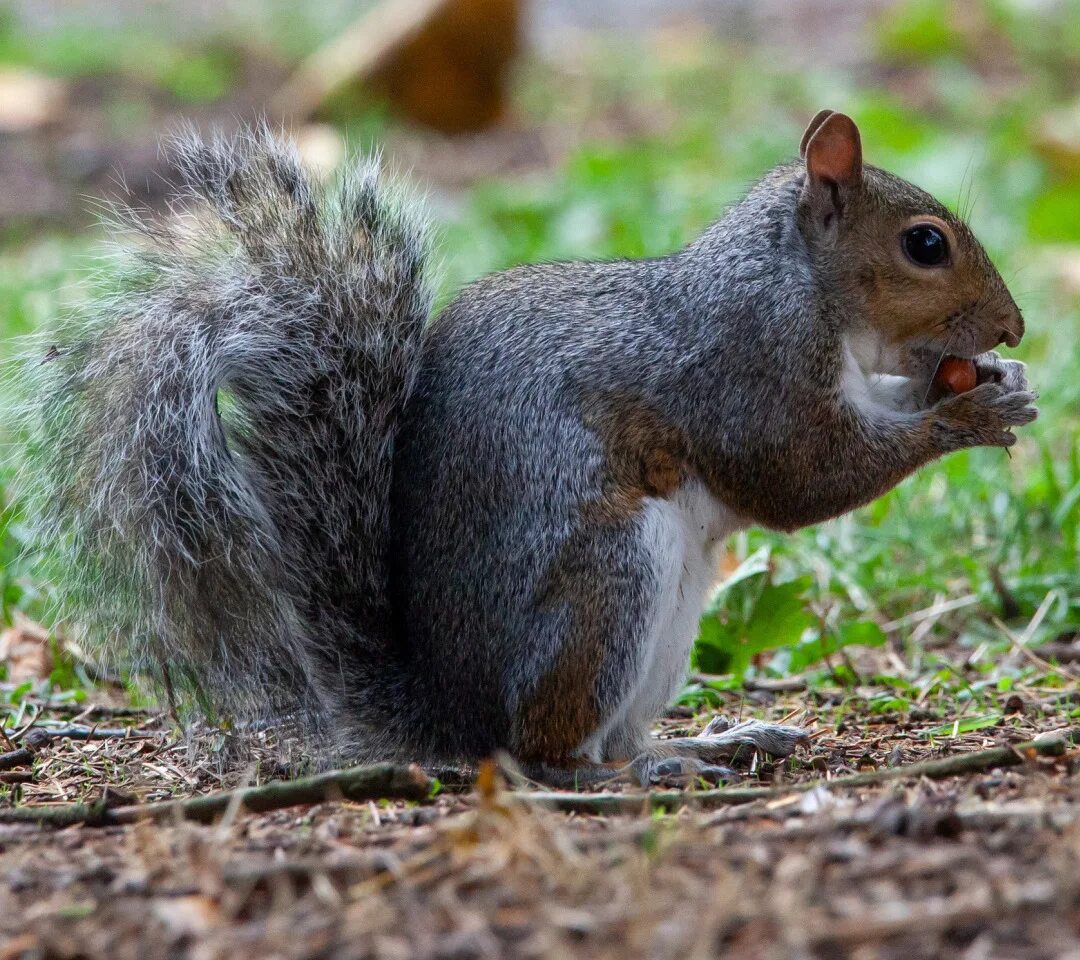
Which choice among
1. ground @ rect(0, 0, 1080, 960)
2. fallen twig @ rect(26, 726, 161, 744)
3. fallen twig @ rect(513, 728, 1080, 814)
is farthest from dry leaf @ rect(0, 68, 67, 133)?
fallen twig @ rect(513, 728, 1080, 814)

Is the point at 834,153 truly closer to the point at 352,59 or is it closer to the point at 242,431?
the point at 242,431

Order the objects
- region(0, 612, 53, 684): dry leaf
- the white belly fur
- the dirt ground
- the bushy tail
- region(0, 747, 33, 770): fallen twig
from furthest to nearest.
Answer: region(0, 612, 53, 684): dry leaf < region(0, 747, 33, 770): fallen twig < the white belly fur < the bushy tail < the dirt ground

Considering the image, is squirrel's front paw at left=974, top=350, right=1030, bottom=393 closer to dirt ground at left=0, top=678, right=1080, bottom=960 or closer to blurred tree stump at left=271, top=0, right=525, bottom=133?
dirt ground at left=0, top=678, right=1080, bottom=960

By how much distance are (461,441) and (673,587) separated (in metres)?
0.44

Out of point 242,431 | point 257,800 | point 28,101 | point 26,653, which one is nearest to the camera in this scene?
point 257,800

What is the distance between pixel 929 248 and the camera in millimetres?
2928

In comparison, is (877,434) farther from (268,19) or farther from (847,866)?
(268,19)

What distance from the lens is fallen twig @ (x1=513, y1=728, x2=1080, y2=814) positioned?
220 centimetres

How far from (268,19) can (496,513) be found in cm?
861

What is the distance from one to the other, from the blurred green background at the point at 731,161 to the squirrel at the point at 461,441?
1.19 ft

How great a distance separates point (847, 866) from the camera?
179 centimetres

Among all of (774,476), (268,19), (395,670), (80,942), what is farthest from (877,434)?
(268,19)

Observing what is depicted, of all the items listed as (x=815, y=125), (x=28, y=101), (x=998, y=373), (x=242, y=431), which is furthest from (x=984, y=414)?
(x=28, y=101)

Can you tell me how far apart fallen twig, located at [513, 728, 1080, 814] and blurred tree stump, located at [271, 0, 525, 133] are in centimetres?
660
